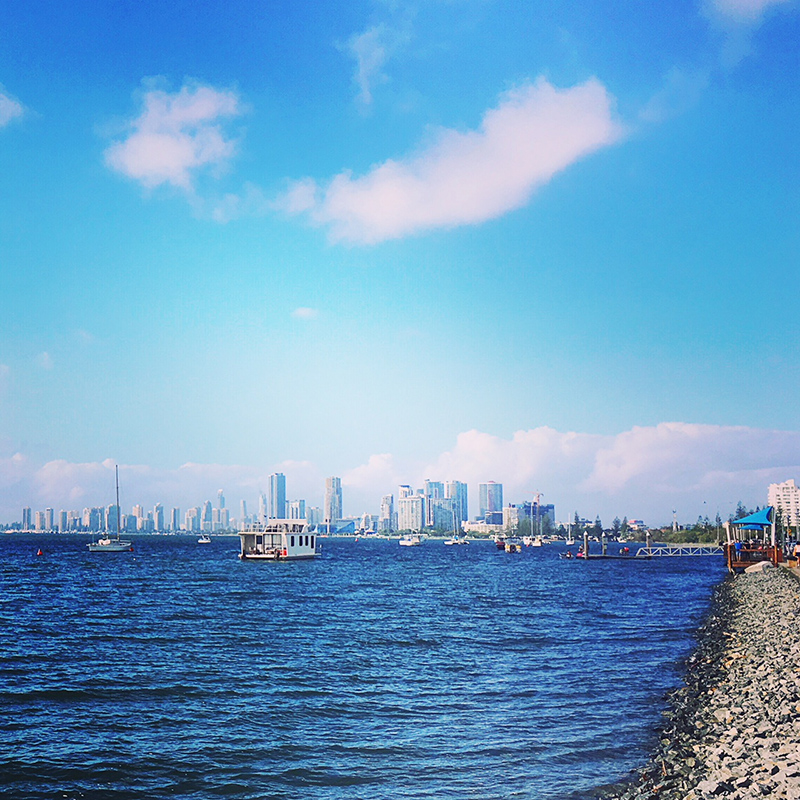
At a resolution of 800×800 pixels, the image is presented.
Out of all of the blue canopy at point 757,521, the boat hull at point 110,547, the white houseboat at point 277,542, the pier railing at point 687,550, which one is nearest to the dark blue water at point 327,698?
the blue canopy at point 757,521

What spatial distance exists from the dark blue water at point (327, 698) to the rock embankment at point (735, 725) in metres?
0.89

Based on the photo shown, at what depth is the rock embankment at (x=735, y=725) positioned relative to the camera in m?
11.7

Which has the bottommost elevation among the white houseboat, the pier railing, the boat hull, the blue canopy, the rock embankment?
the pier railing

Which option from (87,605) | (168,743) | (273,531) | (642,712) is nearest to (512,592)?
(87,605)

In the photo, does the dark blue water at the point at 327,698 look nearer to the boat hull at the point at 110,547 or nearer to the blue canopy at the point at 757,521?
the blue canopy at the point at 757,521

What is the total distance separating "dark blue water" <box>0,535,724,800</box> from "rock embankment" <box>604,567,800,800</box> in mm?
888

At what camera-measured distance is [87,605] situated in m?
46.0

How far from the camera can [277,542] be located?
105375 mm

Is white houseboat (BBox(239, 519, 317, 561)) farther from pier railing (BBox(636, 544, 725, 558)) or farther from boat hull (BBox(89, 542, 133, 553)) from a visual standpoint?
pier railing (BBox(636, 544, 725, 558))

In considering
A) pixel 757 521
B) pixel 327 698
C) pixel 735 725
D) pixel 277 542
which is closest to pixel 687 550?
pixel 757 521

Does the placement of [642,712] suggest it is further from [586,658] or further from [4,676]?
[4,676]

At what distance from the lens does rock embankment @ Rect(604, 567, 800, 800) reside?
11719 mm

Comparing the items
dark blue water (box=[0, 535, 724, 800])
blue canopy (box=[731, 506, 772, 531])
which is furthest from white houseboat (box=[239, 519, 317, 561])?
blue canopy (box=[731, 506, 772, 531])

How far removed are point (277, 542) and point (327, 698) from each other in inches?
3403
